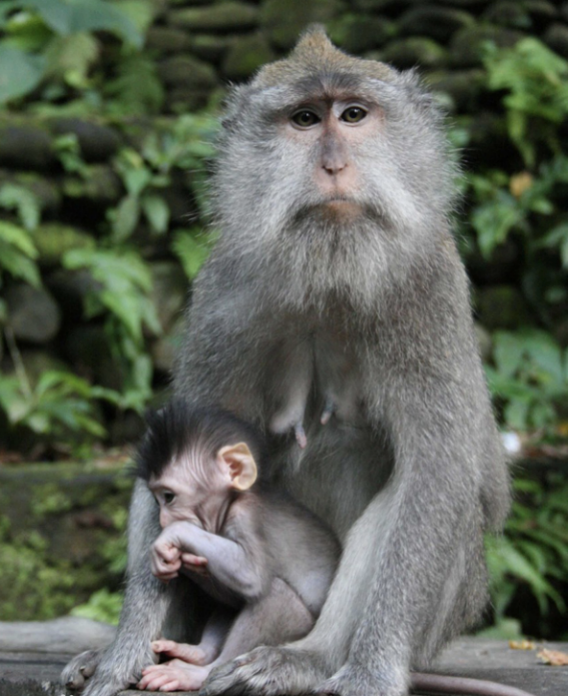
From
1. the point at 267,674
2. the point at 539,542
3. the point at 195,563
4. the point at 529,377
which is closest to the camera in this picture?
the point at 267,674

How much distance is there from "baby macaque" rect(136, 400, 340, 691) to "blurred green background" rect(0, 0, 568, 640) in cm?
349

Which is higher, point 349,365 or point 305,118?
point 305,118

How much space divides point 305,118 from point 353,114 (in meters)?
0.20

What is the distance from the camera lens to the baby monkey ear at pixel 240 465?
4227 mm

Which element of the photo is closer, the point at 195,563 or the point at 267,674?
the point at 267,674

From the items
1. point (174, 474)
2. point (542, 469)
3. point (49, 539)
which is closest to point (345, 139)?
point (174, 474)

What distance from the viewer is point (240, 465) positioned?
4262 mm

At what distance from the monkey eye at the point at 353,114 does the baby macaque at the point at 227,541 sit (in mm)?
1321

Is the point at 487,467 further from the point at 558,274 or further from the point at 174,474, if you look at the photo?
the point at 558,274

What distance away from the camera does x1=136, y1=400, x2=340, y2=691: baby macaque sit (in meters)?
4.05

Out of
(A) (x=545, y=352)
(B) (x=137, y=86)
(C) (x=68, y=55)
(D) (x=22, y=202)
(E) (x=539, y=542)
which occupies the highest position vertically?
(C) (x=68, y=55)

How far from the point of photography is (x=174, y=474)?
14.0 ft

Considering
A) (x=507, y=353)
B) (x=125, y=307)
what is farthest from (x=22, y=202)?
(x=507, y=353)

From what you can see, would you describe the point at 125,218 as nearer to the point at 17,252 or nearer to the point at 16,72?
the point at 17,252
